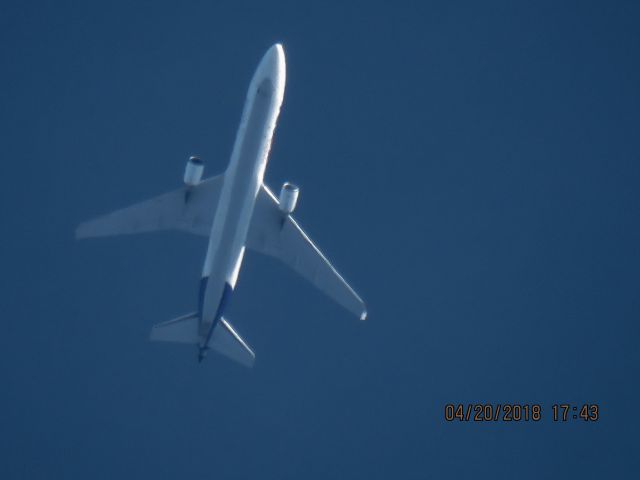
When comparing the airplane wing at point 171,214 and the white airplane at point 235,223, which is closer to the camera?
the white airplane at point 235,223

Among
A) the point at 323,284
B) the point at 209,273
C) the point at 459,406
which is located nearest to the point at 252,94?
the point at 209,273

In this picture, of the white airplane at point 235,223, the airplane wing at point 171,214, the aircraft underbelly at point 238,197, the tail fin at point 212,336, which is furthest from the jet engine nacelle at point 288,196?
the tail fin at point 212,336

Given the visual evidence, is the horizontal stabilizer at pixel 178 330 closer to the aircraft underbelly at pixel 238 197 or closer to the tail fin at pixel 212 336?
the tail fin at pixel 212 336

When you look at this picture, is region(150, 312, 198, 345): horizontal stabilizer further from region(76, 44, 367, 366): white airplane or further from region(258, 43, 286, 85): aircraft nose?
region(258, 43, 286, 85): aircraft nose

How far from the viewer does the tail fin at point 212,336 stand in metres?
39.7

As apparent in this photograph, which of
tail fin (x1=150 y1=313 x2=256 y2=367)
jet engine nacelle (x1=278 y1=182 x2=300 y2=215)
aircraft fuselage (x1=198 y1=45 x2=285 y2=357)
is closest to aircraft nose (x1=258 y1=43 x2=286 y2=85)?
aircraft fuselage (x1=198 y1=45 x2=285 y2=357)

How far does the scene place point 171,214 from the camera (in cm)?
4219

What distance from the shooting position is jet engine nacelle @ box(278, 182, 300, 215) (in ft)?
129

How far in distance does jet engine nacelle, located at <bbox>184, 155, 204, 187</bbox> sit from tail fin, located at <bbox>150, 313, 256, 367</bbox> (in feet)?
18.1

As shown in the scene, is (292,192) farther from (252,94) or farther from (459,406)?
(459,406)

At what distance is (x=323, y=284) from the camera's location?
4275 centimetres

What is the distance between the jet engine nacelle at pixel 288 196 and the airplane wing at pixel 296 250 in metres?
2.30

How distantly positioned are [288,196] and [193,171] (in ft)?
13.1

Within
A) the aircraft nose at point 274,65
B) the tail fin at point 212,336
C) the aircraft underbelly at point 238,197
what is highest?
the aircraft nose at point 274,65
